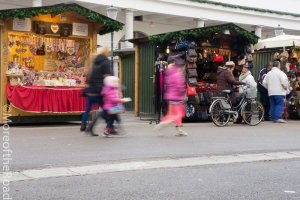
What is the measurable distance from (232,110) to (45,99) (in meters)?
5.41

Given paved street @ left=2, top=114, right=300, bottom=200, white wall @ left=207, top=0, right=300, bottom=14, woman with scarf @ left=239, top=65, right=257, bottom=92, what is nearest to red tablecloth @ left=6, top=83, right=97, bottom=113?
paved street @ left=2, top=114, right=300, bottom=200

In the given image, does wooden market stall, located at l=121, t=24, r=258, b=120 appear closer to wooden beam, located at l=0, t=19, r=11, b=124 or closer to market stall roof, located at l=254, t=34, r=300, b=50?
market stall roof, located at l=254, t=34, r=300, b=50

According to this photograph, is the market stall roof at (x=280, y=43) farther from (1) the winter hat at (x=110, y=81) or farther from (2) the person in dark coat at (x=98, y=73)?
(1) the winter hat at (x=110, y=81)

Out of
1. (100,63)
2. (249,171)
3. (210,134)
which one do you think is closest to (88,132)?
(100,63)

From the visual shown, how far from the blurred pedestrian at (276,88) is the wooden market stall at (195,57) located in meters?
1.15

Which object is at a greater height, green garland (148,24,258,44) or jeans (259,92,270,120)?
green garland (148,24,258,44)

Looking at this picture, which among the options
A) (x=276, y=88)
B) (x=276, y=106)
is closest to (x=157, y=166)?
(x=276, y=88)

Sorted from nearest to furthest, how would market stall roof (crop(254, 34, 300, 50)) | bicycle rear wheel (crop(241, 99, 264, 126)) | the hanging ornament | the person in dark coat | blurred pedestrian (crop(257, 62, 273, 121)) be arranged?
1. the person in dark coat
2. the hanging ornament
3. bicycle rear wheel (crop(241, 99, 264, 126))
4. blurred pedestrian (crop(257, 62, 273, 121))
5. market stall roof (crop(254, 34, 300, 50))

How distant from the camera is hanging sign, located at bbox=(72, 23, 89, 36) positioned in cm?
1382

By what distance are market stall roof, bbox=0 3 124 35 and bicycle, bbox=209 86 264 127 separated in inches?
150

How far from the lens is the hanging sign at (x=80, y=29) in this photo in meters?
13.8

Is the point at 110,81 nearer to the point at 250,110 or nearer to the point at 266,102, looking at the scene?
the point at 250,110

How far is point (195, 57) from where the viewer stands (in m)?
14.0

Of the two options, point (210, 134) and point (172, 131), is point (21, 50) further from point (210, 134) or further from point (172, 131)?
point (210, 134)
